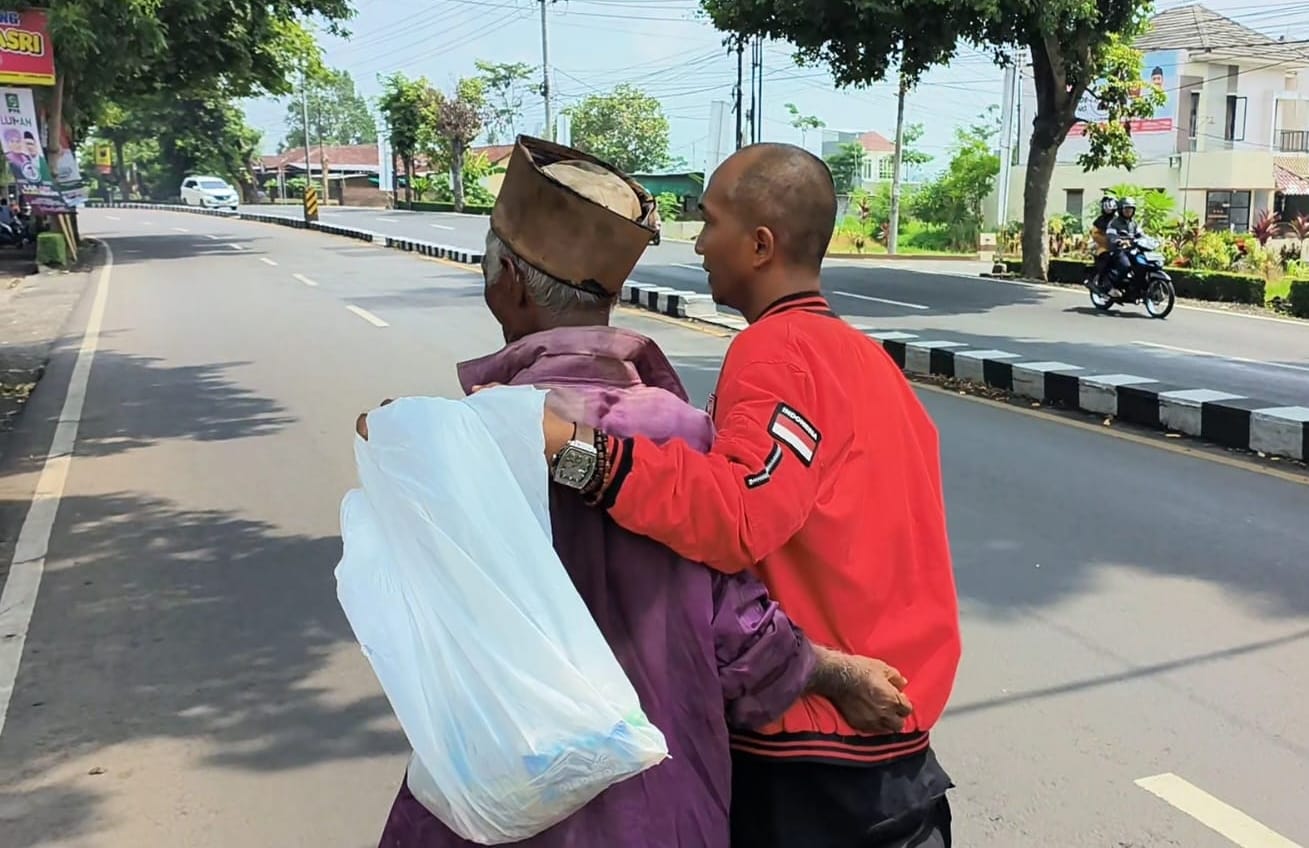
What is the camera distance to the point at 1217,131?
3653cm

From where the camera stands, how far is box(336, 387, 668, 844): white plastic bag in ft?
4.23

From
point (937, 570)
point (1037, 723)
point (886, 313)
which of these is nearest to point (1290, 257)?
point (886, 313)

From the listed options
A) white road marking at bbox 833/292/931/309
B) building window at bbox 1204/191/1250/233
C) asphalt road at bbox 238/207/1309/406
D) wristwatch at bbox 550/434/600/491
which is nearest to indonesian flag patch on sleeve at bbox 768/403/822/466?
wristwatch at bbox 550/434/600/491

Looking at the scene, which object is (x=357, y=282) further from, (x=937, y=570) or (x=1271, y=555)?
(x=937, y=570)

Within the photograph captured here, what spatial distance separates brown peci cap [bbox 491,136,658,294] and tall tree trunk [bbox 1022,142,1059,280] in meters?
19.3

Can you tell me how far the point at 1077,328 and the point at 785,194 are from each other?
12.7m

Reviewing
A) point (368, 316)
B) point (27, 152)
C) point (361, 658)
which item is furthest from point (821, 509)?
point (27, 152)

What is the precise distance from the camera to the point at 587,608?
1.40 m

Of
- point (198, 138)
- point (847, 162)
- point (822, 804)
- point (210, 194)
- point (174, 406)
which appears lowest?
point (174, 406)

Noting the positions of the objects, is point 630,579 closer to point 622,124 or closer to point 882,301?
point 882,301

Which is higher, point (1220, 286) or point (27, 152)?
point (27, 152)

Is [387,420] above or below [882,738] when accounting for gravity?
above

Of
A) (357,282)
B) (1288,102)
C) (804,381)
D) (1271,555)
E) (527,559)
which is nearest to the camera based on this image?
(527,559)

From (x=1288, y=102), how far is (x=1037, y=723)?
4106 cm
